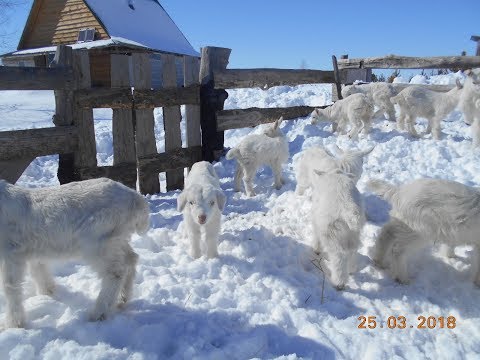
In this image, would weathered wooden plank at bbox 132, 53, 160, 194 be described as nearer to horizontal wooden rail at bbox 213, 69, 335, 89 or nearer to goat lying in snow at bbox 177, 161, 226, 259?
horizontal wooden rail at bbox 213, 69, 335, 89

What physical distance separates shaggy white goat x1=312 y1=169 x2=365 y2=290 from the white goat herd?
11mm

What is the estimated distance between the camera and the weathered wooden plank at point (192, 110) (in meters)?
8.16

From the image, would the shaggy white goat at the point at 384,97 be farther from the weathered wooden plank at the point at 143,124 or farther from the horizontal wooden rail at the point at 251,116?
the weathered wooden plank at the point at 143,124

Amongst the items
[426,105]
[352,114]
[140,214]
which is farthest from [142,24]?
[140,214]

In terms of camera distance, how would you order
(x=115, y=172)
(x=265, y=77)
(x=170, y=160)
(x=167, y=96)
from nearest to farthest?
1. (x=115, y=172)
2. (x=167, y=96)
3. (x=170, y=160)
4. (x=265, y=77)

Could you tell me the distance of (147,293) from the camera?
13.2ft

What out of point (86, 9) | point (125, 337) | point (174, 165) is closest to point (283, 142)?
point (174, 165)

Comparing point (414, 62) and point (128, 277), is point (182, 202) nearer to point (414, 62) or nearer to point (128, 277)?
point (128, 277)

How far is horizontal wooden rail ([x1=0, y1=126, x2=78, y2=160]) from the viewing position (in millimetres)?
5871

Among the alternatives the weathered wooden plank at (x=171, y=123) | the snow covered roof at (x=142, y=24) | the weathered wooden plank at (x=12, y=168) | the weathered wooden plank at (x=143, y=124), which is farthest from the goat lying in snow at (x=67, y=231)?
the snow covered roof at (x=142, y=24)

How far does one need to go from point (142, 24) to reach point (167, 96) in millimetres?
18711

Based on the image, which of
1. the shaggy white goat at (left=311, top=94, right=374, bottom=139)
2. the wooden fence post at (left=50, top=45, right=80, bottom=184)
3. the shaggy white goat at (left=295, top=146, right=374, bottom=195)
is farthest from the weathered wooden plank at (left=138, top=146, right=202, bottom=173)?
the shaggy white goat at (left=311, top=94, right=374, bottom=139)

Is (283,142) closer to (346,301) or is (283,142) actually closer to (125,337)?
(346,301)

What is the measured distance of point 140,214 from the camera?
3.79m
